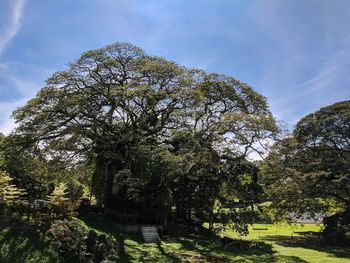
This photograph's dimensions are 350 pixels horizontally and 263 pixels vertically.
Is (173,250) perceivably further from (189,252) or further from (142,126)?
(142,126)

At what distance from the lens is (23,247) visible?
10109mm

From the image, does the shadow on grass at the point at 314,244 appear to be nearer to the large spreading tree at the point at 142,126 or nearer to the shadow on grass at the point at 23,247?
the large spreading tree at the point at 142,126

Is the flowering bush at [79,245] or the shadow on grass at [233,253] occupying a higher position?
the flowering bush at [79,245]

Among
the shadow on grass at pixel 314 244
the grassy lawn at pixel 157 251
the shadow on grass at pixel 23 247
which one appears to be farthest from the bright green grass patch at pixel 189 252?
the shadow on grass at pixel 23 247

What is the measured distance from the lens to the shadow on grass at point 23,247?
31.4 ft

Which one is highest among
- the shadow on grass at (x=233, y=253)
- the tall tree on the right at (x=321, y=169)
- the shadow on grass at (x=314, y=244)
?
the tall tree on the right at (x=321, y=169)

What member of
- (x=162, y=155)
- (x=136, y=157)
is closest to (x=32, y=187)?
(x=136, y=157)

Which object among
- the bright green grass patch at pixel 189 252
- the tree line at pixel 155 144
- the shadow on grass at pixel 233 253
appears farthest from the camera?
the tree line at pixel 155 144

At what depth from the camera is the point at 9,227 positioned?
36.3 ft

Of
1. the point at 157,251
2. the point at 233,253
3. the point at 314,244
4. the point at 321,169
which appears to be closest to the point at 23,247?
the point at 157,251

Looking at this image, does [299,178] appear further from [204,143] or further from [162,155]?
[162,155]

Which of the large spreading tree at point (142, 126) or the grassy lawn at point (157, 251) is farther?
the large spreading tree at point (142, 126)

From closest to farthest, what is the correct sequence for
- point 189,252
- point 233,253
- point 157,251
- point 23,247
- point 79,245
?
point 23,247
point 79,245
point 157,251
point 189,252
point 233,253

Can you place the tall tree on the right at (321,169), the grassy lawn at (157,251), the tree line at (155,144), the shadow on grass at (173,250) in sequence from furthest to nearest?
the tall tree on the right at (321,169), the tree line at (155,144), the shadow on grass at (173,250), the grassy lawn at (157,251)
